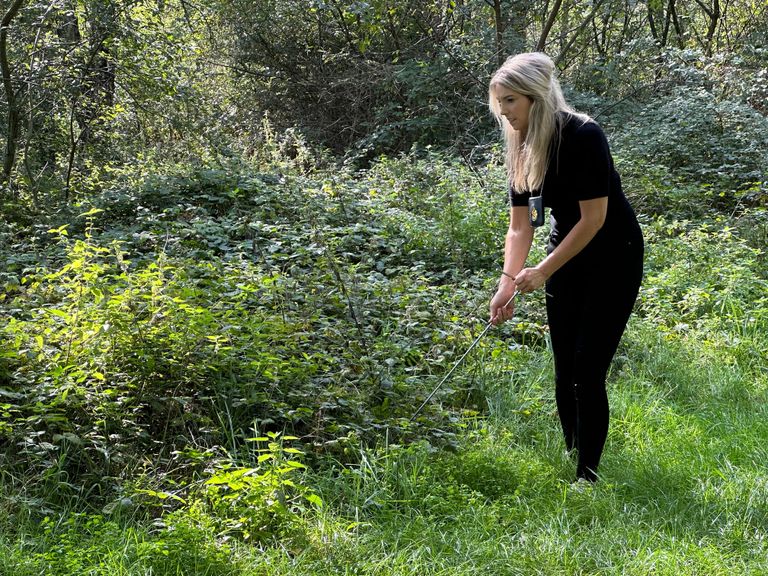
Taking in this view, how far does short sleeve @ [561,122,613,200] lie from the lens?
9.93ft

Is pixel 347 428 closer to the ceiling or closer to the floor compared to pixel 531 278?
closer to the floor

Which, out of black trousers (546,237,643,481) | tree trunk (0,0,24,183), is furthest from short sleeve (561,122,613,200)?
tree trunk (0,0,24,183)

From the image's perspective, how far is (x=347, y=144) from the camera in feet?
44.1

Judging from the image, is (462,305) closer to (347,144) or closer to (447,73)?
(447,73)

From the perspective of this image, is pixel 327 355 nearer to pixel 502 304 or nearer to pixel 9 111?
pixel 502 304

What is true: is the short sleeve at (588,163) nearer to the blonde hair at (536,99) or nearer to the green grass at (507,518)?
the blonde hair at (536,99)

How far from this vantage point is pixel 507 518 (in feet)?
10.0

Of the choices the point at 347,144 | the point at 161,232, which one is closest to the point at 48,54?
the point at 161,232

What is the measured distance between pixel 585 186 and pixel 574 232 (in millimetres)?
184

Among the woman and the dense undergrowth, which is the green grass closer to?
the dense undergrowth

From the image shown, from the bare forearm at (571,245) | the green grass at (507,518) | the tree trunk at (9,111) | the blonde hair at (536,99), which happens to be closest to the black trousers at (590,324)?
the bare forearm at (571,245)

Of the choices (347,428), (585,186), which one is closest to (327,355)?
(347,428)

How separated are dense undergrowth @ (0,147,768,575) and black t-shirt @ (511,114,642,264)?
1.03 meters

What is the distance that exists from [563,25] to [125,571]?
12.7m
